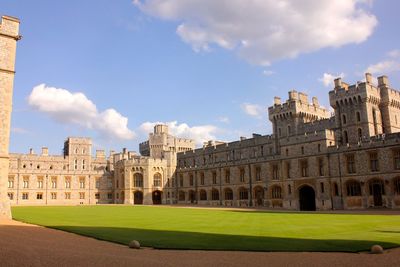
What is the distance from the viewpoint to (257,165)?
174ft

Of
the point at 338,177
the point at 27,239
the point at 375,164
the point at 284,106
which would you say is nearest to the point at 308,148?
the point at 338,177

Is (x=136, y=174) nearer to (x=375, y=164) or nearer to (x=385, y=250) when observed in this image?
(x=375, y=164)

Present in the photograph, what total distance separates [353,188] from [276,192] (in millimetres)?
11436

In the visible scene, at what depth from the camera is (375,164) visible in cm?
3878

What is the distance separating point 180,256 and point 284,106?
46893mm

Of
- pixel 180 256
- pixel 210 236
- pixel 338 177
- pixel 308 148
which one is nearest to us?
pixel 180 256

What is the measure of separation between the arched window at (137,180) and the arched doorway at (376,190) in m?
40.1

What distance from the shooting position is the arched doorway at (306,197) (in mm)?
45681

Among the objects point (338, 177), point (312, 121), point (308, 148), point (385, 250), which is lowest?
point (385, 250)

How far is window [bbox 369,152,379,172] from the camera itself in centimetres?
3868

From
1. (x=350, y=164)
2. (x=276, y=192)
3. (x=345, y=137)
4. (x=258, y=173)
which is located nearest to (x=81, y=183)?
(x=258, y=173)

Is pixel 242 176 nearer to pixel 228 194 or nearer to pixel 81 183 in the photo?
pixel 228 194

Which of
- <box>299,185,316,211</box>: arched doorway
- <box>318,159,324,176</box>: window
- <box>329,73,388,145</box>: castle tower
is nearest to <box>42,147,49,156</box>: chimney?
<box>299,185,316,211</box>: arched doorway

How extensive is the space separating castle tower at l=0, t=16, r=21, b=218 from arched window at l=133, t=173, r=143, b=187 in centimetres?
4124
